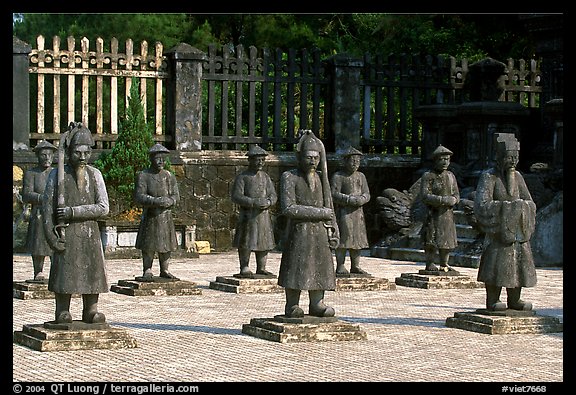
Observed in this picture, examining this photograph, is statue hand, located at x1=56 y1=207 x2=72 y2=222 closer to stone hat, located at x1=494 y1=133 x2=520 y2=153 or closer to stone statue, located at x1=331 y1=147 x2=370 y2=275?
stone hat, located at x1=494 y1=133 x2=520 y2=153

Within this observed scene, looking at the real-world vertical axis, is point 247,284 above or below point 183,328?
above

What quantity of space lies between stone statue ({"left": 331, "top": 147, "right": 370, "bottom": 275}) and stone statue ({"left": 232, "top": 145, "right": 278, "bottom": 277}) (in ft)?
3.03

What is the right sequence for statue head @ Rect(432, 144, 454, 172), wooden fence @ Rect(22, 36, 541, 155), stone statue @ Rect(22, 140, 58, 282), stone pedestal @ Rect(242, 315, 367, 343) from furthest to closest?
1. wooden fence @ Rect(22, 36, 541, 155)
2. statue head @ Rect(432, 144, 454, 172)
3. stone statue @ Rect(22, 140, 58, 282)
4. stone pedestal @ Rect(242, 315, 367, 343)

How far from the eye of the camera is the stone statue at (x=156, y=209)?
653 inches

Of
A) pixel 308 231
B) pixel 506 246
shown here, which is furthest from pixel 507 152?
pixel 308 231

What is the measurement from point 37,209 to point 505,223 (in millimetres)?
6100

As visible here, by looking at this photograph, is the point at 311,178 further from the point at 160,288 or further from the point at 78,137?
the point at 160,288

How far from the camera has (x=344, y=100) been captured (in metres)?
25.3

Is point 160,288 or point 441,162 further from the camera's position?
point 441,162

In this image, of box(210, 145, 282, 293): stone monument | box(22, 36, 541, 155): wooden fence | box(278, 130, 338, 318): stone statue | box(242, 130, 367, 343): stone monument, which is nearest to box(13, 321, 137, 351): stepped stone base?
box(242, 130, 367, 343): stone monument

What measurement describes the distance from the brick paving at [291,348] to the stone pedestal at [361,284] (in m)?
0.24

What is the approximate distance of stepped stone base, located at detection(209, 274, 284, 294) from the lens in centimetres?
1689

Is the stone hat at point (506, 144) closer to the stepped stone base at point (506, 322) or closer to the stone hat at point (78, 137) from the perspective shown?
the stepped stone base at point (506, 322)

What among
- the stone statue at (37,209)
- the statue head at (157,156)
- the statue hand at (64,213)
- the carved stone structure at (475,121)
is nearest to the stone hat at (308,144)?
the statue hand at (64,213)
